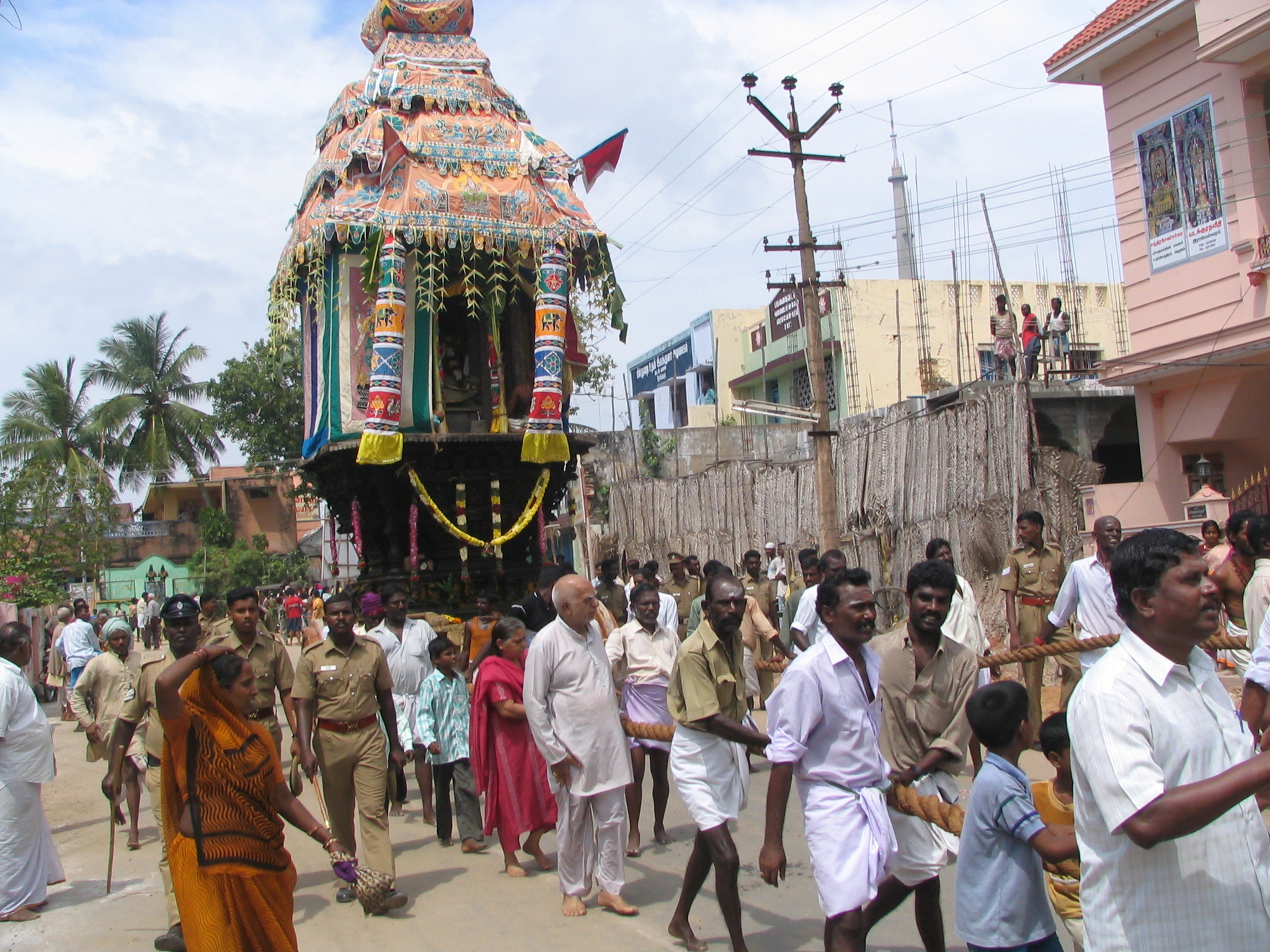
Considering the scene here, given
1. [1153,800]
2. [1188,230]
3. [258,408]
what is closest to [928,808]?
[1153,800]

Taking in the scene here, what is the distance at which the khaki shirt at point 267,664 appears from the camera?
687cm

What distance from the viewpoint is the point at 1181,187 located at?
613 inches

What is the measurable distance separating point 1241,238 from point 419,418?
10.9 metres

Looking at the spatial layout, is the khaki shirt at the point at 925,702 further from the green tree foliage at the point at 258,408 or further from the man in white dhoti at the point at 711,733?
the green tree foliage at the point at 258,408

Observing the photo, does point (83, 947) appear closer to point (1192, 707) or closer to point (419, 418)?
point (1192, 707)

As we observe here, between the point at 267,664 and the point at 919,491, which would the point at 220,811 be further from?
the point at 919,491

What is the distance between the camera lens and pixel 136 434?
148ft

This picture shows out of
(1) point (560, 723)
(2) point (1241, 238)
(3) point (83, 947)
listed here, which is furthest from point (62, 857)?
(2) point (1241, 238)

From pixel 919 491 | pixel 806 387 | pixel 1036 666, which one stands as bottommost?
pixel 1036 666

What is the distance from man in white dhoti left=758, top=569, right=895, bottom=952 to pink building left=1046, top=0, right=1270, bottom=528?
431 inches

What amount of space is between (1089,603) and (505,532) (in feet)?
31.3

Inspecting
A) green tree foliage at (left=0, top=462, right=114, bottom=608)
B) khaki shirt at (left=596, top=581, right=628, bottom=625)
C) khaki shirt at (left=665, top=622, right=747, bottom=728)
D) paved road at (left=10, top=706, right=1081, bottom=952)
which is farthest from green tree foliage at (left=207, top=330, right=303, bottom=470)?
khaki shirt at (left=665, top=622, right=747, bottom=728)

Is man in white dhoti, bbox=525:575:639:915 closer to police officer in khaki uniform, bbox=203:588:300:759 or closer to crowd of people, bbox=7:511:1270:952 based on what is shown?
crowd of people, bbox=7:511:1270:952

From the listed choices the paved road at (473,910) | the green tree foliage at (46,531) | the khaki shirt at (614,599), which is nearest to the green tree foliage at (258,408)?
the green tree foliage at (46,531)
